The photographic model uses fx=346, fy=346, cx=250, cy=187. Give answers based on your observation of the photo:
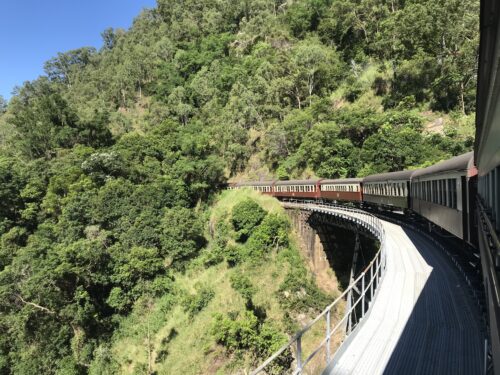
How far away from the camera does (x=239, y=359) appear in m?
20.4

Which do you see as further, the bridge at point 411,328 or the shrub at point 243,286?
the shrub at point 243,286

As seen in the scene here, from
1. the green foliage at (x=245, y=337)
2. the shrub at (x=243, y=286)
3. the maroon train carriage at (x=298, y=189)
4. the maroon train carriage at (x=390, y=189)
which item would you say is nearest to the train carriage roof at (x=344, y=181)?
the maroon train carriage at (x=298, y=189)

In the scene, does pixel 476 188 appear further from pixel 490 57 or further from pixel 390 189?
pixel 390 189

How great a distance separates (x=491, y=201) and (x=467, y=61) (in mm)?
31707

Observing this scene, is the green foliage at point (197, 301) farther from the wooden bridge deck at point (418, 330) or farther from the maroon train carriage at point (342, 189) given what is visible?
the wooden bridge deck at point (418, 330)

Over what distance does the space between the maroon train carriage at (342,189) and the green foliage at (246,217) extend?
597 centimetres

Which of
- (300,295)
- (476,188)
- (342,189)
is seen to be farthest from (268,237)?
(476,188)

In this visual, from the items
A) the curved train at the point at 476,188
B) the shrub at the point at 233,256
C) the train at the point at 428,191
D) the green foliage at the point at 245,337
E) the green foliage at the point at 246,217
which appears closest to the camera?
the curved train at the point at 476,188

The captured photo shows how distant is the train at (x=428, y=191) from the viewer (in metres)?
9.16

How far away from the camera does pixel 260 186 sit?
3950 cm

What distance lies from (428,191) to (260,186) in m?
26.6

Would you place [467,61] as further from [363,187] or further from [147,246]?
[147,246]

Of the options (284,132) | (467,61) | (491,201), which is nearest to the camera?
(491,201)

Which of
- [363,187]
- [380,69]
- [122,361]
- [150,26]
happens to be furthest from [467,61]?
[150,26]
